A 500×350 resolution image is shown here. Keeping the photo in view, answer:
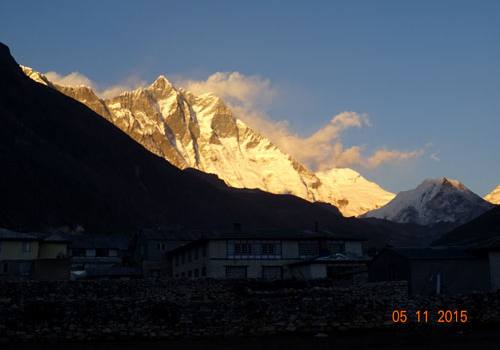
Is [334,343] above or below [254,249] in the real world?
below

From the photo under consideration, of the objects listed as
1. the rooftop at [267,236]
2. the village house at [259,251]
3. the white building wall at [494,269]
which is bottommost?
the white building wall at [494,269]

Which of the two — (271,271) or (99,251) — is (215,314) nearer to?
(271,271)

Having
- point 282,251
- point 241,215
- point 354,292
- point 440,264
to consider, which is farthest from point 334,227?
point 354,292

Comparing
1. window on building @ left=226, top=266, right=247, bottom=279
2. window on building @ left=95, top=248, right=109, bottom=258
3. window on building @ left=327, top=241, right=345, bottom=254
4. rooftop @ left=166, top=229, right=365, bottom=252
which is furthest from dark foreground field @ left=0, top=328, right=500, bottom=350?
window on building @ left=95, top=248, right=109, bottom=258

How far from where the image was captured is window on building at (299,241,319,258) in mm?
64594

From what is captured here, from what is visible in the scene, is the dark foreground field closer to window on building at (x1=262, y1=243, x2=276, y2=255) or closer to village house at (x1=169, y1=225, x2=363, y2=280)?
village house at (x1=169, y1=225, x2=363, y2=280)

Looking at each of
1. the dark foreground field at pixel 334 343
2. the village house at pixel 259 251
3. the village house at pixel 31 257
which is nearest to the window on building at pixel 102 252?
the village house at pixel 31 257

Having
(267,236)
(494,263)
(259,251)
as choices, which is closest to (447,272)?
(494,263)

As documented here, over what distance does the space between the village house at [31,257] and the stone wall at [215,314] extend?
23948 millimetres

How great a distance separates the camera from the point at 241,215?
181m

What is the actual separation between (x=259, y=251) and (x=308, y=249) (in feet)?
15.5

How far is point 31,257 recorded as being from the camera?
71.2 meters

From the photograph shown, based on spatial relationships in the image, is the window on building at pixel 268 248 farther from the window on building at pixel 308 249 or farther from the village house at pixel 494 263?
the village house at pixel 494 263
